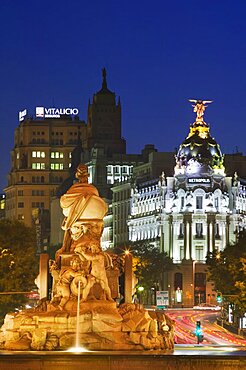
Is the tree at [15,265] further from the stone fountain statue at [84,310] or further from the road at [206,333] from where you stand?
the stone fountain statue at [84,310]

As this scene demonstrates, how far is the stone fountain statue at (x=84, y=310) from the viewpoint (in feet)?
197

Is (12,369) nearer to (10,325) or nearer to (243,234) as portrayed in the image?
(10,325)

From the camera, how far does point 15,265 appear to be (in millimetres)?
111250

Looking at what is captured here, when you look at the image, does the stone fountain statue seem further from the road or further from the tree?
the tree

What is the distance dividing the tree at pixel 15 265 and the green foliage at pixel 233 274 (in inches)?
762

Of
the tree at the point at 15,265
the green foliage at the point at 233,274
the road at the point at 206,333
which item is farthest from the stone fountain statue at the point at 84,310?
the green foliage at the point at 233,274

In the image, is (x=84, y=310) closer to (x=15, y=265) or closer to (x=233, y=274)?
(x=15, y=265)

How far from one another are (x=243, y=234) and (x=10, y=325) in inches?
4417

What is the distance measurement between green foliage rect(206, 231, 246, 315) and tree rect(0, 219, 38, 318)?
63.5 ft

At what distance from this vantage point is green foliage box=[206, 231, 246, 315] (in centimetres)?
12362

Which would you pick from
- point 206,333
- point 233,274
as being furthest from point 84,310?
point 233,274

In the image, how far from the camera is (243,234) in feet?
563

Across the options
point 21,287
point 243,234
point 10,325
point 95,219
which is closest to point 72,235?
point 95,219

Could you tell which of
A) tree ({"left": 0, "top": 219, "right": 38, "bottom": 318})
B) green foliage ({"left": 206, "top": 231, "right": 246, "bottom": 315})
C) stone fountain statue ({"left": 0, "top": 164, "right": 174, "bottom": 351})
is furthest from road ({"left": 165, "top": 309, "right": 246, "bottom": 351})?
stone fountain statue ({"left": 0, "top": 164, "right": 174, "bottom": 351})
